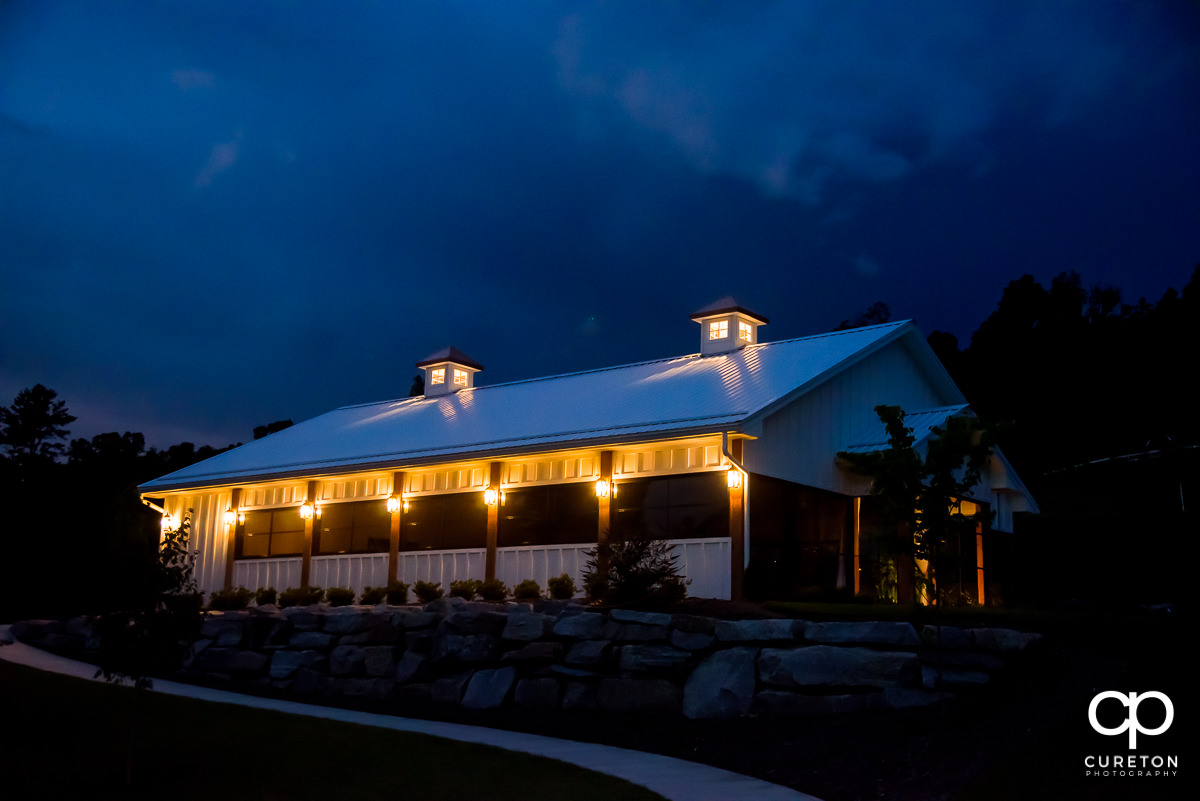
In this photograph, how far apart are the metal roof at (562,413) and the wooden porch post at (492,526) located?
1.88 feet

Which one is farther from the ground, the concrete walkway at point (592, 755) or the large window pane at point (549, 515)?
the large window pane at point (549, 515)

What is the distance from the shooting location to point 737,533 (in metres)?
17.4

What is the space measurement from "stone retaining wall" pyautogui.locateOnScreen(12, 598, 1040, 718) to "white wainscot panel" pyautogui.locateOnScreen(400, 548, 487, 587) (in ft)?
10.8

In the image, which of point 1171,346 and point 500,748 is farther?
point 1171,346

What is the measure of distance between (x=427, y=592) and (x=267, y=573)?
266 inches

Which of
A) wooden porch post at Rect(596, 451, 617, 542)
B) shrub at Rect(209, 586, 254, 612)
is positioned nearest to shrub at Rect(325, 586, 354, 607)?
shrub at Rect(209, 586, 254, 612)

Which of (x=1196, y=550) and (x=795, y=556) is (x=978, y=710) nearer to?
(x=795, y=556)

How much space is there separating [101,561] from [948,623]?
9.98m

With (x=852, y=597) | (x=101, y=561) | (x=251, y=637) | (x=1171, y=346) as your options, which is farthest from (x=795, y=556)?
(x=1171, y=346)

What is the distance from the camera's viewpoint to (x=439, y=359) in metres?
29.7

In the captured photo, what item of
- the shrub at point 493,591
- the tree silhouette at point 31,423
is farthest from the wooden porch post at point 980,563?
the tree silhouette at point 31,423

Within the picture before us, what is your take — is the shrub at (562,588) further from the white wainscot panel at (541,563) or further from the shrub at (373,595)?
the shrub at (373,595)

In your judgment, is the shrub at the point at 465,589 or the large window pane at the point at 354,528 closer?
the shrub at the point at 465,589

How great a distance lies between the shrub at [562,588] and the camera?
59.3ft
